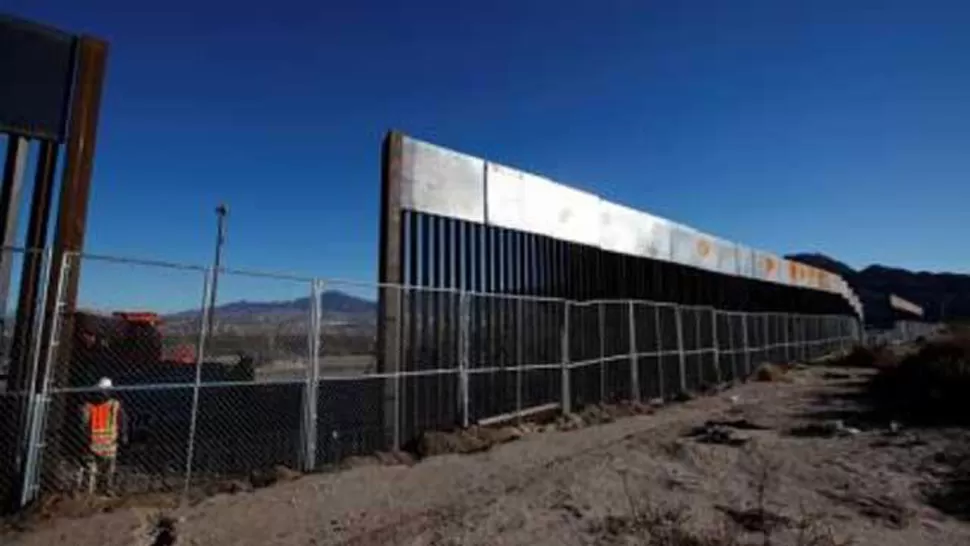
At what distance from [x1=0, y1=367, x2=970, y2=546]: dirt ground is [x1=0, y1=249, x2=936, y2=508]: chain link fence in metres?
0.99

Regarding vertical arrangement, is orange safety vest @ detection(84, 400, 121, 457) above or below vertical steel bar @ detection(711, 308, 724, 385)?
below

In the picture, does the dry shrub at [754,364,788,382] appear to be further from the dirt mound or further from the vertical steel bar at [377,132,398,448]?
the vertical steel bar at [377,132,398,448]

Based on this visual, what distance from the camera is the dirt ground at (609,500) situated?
761 cm

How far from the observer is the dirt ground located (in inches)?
300

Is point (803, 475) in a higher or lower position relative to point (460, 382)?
lower

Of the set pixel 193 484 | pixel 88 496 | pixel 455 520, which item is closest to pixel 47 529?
pixel 88 496

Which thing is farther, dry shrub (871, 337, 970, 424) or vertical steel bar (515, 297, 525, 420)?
dry shrub (871, 337, 970, 424)

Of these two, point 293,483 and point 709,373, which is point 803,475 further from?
point 709,373

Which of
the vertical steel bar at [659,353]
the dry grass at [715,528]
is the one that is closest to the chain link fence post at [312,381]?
the dry grass at [715,528]

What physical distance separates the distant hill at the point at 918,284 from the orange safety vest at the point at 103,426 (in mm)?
155021

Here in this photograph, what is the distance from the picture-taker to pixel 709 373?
2530cm

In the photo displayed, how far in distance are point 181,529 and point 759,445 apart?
8.40 m

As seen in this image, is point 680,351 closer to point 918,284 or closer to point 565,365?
point 565,365

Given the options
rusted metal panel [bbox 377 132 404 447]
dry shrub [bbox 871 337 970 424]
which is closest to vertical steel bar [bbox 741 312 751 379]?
dry shrub [bbox 871 337 970 424]
